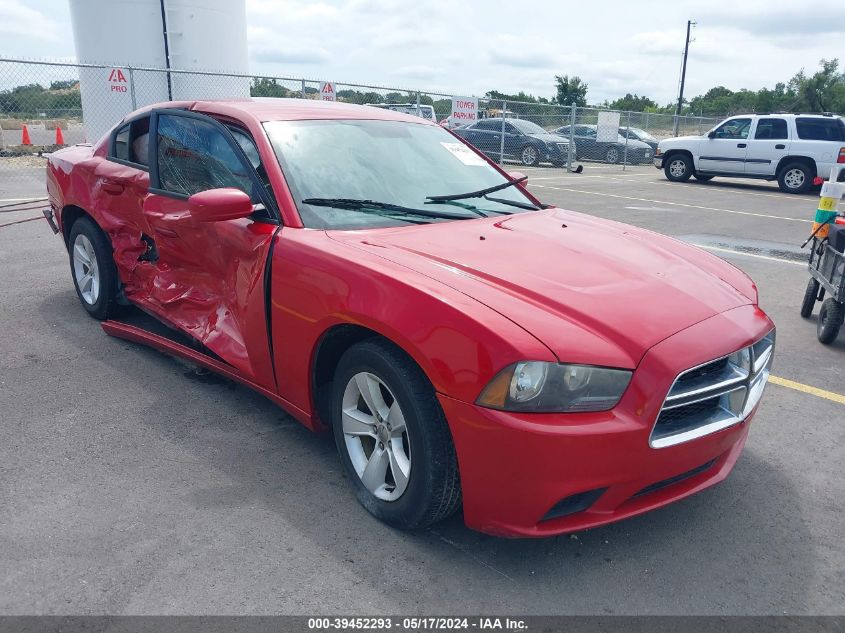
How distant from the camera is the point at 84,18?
14.5m

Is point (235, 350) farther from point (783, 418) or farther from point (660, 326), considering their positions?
point (783, 418)

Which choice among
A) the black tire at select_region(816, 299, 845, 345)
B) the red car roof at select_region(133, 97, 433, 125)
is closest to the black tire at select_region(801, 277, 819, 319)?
the black tire at select_region(816, 299, 845, 345)

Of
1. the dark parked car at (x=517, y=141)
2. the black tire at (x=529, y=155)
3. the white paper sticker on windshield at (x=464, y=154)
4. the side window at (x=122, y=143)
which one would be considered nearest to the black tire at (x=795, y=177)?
the dark parked car at (x=517, y=141)

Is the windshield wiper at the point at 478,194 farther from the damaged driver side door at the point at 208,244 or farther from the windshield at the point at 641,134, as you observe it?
the windshield at the point at 641,134

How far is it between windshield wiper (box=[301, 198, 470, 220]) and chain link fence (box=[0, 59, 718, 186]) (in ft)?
34.0

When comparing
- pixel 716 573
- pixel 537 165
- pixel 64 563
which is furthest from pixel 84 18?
pixel 716 573

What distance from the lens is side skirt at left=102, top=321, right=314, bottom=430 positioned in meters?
3.19

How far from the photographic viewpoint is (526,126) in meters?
21.0

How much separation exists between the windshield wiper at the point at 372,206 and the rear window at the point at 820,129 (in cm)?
1603

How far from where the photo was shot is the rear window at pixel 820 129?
52.6 ft

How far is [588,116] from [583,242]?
2069 cm

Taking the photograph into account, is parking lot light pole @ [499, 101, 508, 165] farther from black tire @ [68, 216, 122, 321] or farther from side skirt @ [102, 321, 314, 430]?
side skirt @ [102, 321, 314, 430]

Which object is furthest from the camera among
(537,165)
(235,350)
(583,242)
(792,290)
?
(537,165)

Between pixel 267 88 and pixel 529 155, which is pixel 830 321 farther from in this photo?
pixel 529 155
